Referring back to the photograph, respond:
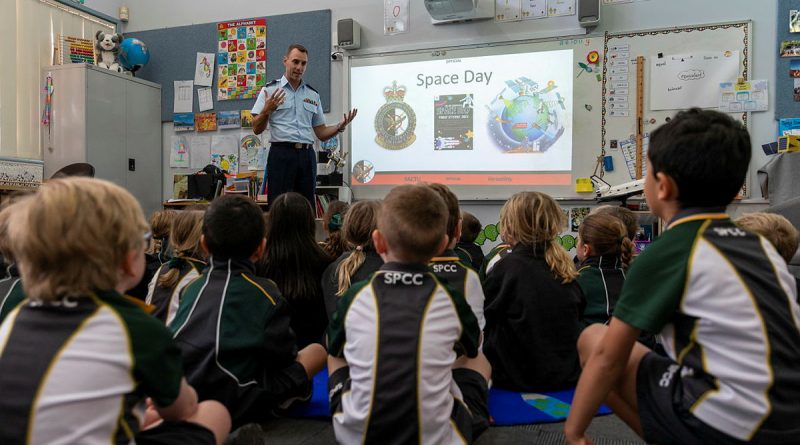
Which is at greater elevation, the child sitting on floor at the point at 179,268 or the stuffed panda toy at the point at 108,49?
the stuffed panda toy at the point at 108,49

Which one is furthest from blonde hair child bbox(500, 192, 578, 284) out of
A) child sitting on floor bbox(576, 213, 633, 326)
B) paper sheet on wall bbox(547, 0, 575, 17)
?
paper sheet on wall bbox(547, 0, 575, 17)

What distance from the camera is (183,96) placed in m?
5.70

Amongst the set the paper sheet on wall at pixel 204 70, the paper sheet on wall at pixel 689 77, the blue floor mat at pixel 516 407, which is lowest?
the blue floor mat at pixel 516 407

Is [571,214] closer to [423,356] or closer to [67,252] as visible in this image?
[423,356]

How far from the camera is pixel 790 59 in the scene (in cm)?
405

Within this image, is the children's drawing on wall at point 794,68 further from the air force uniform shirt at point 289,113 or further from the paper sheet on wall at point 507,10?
the air force uniform shirt at point 289,113

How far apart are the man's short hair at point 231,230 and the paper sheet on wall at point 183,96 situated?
4.48m

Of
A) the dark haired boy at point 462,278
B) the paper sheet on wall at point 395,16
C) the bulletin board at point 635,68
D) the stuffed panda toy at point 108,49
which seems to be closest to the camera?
the dark haired boy at point 462,278

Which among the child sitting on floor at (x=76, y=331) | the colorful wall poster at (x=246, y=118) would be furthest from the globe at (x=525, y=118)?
the child sitting on floor at (x=76, y=331)

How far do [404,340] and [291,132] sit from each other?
284 cm

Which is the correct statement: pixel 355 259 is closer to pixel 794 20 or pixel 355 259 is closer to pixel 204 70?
pixel 794 20

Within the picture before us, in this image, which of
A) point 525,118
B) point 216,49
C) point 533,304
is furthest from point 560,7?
point 533,304

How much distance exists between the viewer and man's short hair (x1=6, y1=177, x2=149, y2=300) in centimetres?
87

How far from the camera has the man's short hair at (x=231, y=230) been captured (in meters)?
1.55
